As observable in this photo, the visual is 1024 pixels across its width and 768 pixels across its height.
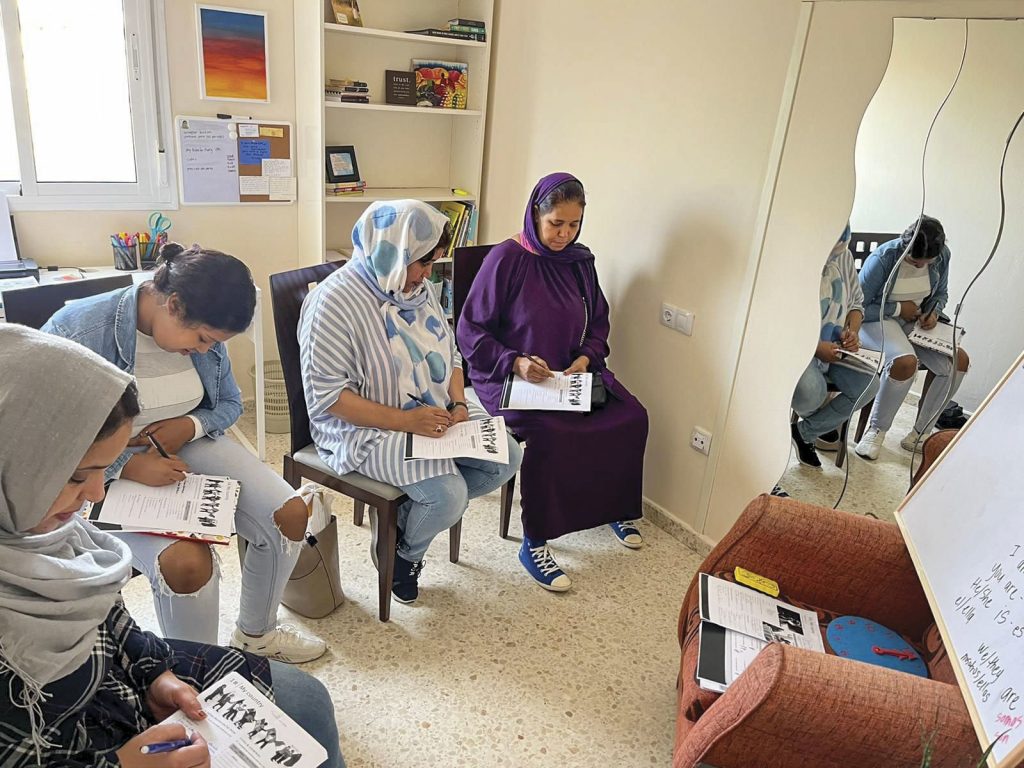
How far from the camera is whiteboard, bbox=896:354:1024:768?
1071mm

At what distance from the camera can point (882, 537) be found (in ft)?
5.59

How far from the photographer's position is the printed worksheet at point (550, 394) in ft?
7.88

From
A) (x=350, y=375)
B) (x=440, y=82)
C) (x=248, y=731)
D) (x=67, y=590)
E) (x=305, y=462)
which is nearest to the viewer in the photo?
(x=67, y=590)

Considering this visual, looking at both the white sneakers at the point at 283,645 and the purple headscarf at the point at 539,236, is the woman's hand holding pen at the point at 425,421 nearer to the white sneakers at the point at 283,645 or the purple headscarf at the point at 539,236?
the white sneakers at the point at 283,645

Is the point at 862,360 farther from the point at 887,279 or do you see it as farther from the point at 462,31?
the point at 462,31

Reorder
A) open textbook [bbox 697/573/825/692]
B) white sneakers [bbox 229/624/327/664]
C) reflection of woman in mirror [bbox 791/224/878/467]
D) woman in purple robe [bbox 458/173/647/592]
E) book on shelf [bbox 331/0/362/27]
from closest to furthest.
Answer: open textbook [bbox 697/573/825/692] < white sneakers [bbox 229/624/327/664] < reflection of woman in mirror [bbox 791/224/878/467] < woman in purple robe [bbox 458/173/647/592] < book on shelf [bbox 331/0/362/27]

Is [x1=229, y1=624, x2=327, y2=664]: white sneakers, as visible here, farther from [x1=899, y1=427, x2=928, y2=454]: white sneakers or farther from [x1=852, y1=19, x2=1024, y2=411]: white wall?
[x1=852, y1=19, x2=1024, y2=411]: white wall

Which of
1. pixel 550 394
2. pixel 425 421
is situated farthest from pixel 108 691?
pixel 550 394

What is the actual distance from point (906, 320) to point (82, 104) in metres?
2.94

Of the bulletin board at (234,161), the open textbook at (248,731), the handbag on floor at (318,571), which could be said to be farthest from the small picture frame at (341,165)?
the open textbook at (248,731)

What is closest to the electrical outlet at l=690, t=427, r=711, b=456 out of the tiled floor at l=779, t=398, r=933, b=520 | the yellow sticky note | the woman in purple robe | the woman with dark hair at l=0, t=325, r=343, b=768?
the woman in purple robe

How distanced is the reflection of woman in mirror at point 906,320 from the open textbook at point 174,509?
5.87 ft

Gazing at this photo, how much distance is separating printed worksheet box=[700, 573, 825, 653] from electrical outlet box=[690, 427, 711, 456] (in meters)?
0.92

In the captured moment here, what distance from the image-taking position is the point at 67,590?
1057 mm
